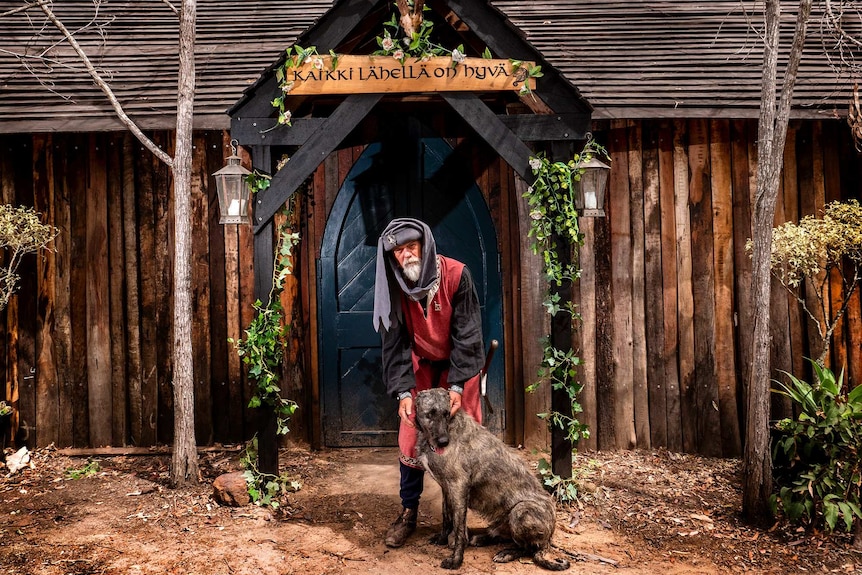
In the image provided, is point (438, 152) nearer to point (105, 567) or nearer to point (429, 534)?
point (429, 534)

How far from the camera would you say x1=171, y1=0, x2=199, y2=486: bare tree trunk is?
17.5ft

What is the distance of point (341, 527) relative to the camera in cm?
465

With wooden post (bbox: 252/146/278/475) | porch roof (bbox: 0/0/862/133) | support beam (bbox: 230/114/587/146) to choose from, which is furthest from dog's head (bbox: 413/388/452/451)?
porch roof (bbox: 0/0/862/133)

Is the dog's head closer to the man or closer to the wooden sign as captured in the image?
the man

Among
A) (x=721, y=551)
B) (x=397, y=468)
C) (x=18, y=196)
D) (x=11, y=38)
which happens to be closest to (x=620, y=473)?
(x=721, y=551)

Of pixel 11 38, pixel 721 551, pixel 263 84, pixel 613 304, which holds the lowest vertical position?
pixel 721 551

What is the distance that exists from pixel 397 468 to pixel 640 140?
13.4ft

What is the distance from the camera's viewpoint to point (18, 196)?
640 cm

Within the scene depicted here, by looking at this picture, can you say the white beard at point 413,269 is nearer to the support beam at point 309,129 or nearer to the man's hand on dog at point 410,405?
the man's hand on dog at point 410,405

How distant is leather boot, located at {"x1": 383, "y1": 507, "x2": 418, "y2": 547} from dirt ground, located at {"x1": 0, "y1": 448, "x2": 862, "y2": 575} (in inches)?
2.8

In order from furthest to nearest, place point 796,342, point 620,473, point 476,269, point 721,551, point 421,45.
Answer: point 476,269
point 796,342
point 620,473
point 421,45
point 721,551

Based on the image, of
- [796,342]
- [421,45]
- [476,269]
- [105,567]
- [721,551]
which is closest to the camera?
[105,567]

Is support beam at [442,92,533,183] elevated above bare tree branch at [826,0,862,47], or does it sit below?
below

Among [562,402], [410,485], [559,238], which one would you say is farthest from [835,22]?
[410,485]
